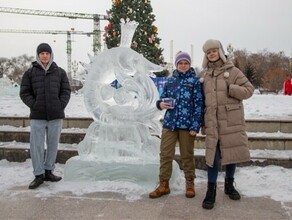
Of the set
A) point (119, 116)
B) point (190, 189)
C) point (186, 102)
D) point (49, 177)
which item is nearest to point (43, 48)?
point (119, 116)

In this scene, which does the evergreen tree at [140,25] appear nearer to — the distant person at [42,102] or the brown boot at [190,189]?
the distant person at [42,102]

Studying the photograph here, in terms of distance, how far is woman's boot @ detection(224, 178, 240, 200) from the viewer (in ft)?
14.0

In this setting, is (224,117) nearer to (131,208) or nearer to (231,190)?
(231,190)

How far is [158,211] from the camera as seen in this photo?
3.91 m

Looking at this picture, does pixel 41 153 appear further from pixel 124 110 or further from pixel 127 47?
pixel 127 47

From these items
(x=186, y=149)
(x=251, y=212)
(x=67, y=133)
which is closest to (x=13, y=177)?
(x=67, y=133)

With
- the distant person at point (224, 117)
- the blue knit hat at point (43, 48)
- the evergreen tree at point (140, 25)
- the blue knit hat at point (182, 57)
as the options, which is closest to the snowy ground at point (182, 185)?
the distant person at point (224, 117)

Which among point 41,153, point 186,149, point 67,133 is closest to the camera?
point 186,149

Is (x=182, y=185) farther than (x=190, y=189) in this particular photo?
Yes

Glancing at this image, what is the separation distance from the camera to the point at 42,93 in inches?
189

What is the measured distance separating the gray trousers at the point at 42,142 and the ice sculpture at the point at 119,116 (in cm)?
29

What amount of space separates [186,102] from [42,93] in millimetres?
1941

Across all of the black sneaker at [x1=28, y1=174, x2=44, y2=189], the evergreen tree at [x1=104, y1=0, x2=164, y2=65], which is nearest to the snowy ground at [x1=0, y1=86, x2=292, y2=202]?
the black sneaker at [x1=28, y1=174, x2=44, y2=189]

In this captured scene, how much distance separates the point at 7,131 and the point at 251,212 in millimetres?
5134
